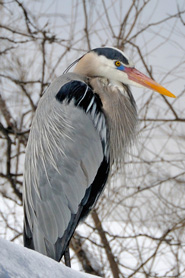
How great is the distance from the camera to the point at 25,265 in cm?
95

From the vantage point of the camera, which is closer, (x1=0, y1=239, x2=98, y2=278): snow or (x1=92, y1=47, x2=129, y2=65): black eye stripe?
(x1=0, y1=239, x2=98, y2=278): snow

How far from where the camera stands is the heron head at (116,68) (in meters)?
2.42

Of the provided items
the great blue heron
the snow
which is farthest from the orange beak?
the snow

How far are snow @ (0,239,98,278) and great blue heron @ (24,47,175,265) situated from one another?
119cm

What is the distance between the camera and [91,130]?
90.8 inches

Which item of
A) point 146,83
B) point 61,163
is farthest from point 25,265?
point 146,83

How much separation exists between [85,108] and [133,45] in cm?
121

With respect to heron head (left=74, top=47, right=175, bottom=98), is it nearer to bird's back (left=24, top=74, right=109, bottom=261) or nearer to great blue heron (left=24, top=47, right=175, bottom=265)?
great blue heron (left=24, top=47, right=175, bottom=265)

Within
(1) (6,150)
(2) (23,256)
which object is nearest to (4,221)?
(1) (6,150)

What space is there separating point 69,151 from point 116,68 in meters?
0.52

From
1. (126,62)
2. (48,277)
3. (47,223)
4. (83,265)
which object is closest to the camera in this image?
(48,277)

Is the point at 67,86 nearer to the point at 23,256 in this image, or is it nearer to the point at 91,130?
the point at 91,130

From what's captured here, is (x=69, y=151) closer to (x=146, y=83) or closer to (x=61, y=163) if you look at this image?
(x=61, y=163)

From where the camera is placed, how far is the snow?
904 millimetres
